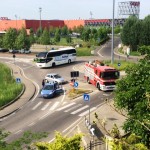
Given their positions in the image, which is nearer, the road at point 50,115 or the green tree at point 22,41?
the road at point 50,115

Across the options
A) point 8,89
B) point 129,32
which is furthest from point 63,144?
point 129,32

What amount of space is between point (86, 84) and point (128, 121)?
23.4 metres

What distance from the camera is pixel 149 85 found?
18875mm

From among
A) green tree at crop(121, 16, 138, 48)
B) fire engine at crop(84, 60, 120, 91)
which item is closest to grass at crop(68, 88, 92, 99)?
fire engine at crop(84, 60, 120, 91)

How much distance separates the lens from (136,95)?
65.3ft

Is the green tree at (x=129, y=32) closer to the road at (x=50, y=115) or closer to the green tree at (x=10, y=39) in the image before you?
the green tree at (x=10, y=39)

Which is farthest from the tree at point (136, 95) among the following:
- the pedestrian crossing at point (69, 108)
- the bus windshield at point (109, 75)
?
the bus windshield at point (109, 75)

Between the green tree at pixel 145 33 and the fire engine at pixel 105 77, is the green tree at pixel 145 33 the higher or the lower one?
the higher one

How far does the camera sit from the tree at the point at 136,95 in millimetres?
18094

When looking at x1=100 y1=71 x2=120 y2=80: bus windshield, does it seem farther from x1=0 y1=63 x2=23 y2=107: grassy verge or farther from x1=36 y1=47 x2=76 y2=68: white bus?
x1=36 y1=47 x2=76 y2=68: white bus

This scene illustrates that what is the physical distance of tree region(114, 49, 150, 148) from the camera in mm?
18094

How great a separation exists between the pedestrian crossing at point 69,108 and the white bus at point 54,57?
20.7 meters

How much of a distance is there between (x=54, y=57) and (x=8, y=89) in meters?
18.2

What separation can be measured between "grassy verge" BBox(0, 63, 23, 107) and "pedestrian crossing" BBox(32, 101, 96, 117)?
3.34 meters
